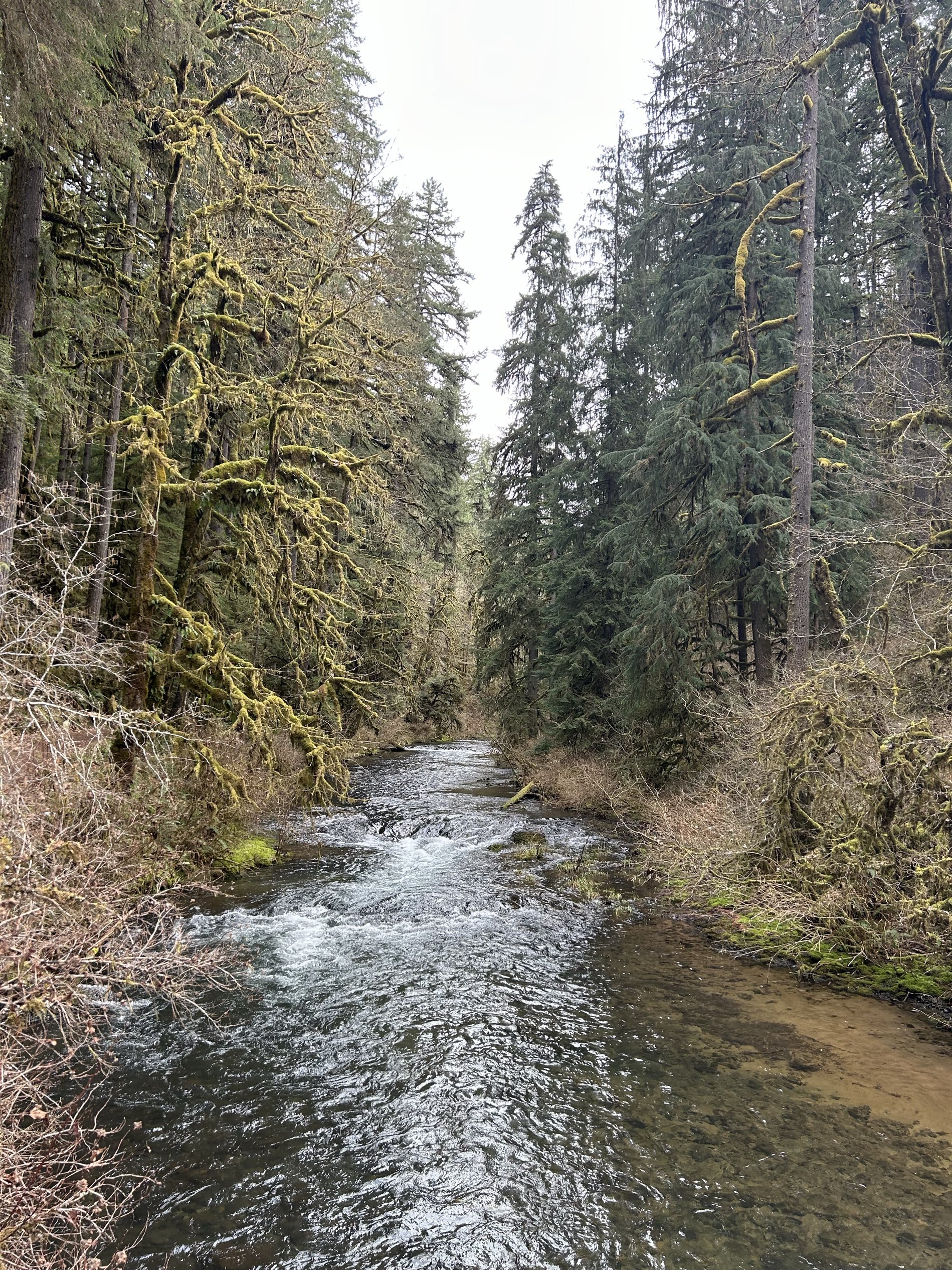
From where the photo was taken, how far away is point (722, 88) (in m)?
→ 13.8

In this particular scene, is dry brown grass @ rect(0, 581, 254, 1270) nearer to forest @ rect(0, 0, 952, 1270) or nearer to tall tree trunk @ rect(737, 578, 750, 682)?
forest @ rect(0, 0, 952, 1270)

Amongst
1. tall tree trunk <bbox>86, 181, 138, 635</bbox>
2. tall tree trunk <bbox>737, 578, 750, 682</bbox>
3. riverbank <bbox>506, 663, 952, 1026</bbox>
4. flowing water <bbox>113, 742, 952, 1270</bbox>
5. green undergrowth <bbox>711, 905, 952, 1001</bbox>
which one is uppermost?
tall tree trunk <bbox>86, 181, 138, 635</bbox>

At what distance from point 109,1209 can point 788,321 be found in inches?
590

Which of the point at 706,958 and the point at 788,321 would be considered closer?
the point at 706,958

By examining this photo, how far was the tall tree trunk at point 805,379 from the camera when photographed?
11164 mm

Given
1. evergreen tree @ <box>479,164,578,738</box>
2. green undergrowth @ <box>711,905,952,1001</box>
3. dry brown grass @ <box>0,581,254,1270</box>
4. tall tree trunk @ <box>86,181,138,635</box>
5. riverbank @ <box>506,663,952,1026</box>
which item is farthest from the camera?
evergreen tree @ <box>479,164,578,738</box>

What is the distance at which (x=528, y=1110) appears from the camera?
17.1 feet

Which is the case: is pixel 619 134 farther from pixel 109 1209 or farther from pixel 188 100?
pixel 109 1209

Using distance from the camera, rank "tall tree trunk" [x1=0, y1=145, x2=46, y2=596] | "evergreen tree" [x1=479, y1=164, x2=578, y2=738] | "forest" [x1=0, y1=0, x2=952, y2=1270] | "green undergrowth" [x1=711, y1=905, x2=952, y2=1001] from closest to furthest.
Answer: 1. "forest" [x1=0, y1=0, x2=952, y2=1270]
2. "green undergrowth" [x1=711, y1=905, x2=952, y2=1001]
3. "tall tree trunk" [x1=0, y1=145, x2=46, y2=596]
4. "evergreen tree" [x1=479, y1=164, x2=578, y2=738]

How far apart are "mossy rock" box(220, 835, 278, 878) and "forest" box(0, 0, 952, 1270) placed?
0.31ft

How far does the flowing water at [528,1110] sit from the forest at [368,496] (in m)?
0.78

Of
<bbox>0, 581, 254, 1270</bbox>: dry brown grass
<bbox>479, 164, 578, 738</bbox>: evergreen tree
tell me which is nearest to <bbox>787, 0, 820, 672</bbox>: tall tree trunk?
<bbox>479, 164, 578, 738</bbox>: evergreen tree

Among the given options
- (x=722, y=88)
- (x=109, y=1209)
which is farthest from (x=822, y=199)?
(x=109, y=1209)

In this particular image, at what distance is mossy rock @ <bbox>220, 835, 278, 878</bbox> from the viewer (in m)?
10.3
